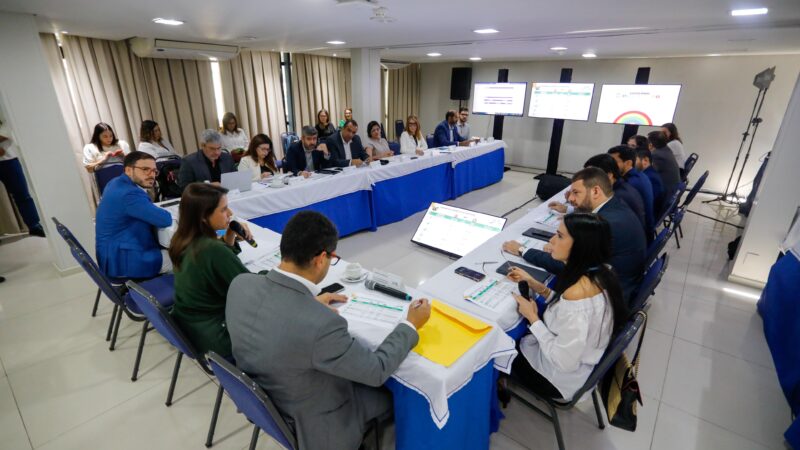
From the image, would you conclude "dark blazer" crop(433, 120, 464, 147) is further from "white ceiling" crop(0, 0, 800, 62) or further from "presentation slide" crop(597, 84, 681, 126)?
"presentation slide" crop(597, 84, 681, 126)

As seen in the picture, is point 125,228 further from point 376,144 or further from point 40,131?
point 376,144

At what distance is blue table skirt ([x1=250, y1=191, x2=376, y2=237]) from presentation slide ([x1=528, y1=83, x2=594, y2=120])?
178 inches

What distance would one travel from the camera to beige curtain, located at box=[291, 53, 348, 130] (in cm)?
721

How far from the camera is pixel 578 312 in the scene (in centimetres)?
144

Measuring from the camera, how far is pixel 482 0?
8.03ft

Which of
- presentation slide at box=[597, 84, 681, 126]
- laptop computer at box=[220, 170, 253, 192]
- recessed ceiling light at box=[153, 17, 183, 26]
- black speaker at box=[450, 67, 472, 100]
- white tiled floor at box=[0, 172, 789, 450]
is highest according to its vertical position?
recessed ceiling light at box=[153, 17, 183, 26]

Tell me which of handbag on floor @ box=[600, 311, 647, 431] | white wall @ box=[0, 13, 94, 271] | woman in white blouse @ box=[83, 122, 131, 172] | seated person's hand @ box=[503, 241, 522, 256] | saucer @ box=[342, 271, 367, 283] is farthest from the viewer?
woman in white blouse @ box=[83, 122, 131, 172]

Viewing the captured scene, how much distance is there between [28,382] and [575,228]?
3197mm

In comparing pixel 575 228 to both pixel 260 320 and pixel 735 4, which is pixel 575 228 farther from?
pixel 735 4

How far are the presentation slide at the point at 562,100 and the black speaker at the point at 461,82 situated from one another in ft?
6.35

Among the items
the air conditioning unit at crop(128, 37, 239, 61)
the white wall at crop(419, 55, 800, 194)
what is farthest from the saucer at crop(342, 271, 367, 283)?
the white wall at crop(419, 55, 800, 194)

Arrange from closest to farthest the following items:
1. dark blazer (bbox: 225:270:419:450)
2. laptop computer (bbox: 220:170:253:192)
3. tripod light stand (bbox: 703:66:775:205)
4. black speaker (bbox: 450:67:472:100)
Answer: dark blazer (bbox: 225:270:419:450) → laptop computer (bbox: 220:170:253:192) → tripod light stand (bbox: 703:66:775:205) → black speaker (bbox: 450:67:472:100)

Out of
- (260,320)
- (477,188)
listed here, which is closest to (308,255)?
(260,320)

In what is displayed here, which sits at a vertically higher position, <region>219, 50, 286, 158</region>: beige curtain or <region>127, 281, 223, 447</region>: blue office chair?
<region>219, 50, 286, 158</region>: beige curtain
